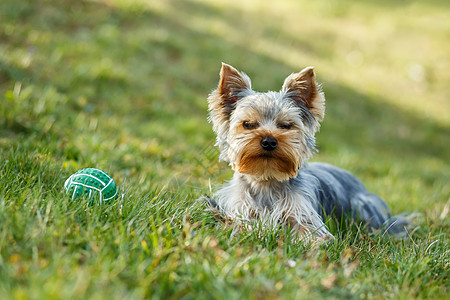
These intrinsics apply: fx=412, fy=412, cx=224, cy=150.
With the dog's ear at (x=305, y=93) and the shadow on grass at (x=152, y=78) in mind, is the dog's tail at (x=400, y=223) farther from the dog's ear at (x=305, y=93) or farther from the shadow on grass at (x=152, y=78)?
the shadow on grass at (x=152, y=78)

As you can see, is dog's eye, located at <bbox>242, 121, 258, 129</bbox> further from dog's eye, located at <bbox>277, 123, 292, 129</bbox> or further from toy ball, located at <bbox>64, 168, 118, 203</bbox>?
toy ball, located at <bbox>64, 168, 118, 203</bbox>

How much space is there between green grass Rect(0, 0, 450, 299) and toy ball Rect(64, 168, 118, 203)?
0.15 meters

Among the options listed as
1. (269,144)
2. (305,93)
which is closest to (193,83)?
(305,93)

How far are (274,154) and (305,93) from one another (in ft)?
2.97

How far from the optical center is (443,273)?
337 cm

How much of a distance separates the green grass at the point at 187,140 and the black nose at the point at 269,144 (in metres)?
0.86

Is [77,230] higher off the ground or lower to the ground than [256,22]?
lower

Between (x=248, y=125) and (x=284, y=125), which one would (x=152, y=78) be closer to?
(x=248, y=125)

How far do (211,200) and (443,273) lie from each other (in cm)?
226

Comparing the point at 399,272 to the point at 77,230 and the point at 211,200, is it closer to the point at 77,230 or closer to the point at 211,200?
the point at 211,200

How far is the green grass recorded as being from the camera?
8.98 ft

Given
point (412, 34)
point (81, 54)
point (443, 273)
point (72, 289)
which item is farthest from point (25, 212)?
point (412, 34)

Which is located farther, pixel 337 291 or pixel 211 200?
pixel 211 200

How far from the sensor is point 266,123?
434 cm
